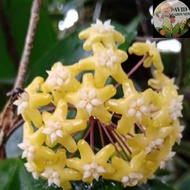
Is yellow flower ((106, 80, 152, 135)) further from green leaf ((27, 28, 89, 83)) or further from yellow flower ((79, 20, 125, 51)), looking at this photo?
green leaf ((27, 28, 89, 83))

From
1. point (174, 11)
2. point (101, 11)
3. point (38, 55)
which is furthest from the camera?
point (101, 11)

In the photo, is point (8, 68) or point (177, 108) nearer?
point (177, 108)

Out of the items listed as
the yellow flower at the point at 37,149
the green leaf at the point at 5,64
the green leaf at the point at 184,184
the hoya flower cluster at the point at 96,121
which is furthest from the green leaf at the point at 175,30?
the green leaf at the point at 5,64

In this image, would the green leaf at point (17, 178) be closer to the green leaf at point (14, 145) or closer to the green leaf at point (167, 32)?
the green leaf at point (14, 145)

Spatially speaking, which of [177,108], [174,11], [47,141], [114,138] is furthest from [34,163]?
[174,11]

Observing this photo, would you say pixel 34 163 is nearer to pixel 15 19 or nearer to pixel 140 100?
pixel 140 100

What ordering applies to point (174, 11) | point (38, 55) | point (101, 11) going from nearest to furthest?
1. point (174, 11)
2. point (38, 55)
3. point (101, 11)

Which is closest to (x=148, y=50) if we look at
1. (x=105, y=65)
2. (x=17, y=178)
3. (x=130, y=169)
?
(x=105, y=65)

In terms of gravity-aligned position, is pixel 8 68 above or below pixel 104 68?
below
